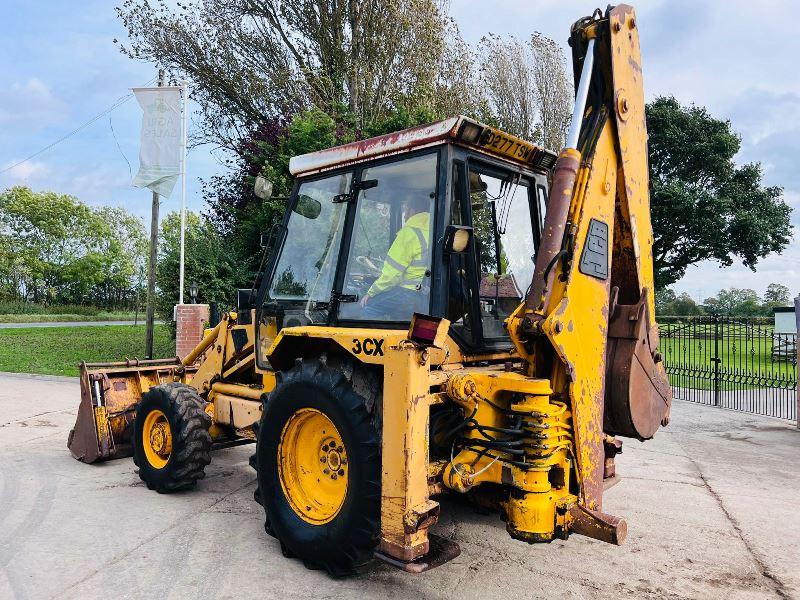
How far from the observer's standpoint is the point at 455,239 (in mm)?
3426

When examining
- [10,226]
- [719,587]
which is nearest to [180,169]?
[719,587]

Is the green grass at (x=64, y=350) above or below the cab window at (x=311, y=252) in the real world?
below

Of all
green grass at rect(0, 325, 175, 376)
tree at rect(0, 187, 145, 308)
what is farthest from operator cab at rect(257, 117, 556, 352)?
tree at rect(0, 187, 145, 308)

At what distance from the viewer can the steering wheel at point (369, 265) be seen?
391 centimetres

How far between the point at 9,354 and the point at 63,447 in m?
12.0

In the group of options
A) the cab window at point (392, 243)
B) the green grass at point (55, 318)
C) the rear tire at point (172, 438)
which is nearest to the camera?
the cab window at point (392, 243)

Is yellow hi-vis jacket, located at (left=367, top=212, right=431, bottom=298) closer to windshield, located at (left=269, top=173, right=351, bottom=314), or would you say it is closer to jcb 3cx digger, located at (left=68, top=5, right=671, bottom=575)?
jcb 3cx digger, located at (left=68, top=5, right=671, bottom=575)

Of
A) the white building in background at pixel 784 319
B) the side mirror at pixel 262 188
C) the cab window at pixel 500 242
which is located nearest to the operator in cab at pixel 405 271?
the cab window at pixel 500 242

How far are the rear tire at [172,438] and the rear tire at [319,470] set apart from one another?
132 centimetres

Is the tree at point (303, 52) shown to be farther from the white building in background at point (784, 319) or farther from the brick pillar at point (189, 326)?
the white building in background at point (784, 319)

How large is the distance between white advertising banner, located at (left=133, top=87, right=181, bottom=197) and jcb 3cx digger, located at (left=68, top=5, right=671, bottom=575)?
7601mm

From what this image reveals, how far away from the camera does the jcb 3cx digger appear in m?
3.00

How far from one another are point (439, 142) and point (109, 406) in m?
Answer: 4.20

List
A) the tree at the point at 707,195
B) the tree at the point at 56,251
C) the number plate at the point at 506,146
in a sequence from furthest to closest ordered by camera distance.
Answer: the tree at the point at 56,251 < the tree at the point at 707,195 < the number plate at the point at 506,146
